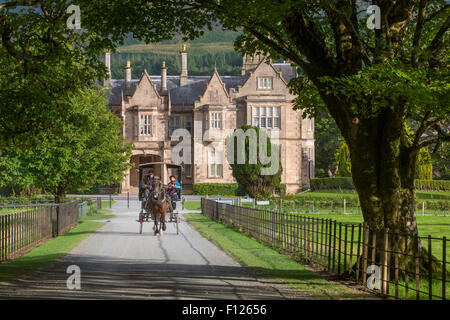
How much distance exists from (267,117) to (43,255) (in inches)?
1956

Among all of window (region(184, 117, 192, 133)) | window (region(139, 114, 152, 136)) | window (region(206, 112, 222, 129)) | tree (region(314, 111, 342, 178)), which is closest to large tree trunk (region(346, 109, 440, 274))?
window (region(206, 112, 222, 129))

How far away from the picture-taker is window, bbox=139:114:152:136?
219 ft

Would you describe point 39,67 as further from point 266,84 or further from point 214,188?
point 266,84

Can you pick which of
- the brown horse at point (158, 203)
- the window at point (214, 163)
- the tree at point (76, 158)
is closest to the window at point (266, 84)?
the window at point (214, 163)

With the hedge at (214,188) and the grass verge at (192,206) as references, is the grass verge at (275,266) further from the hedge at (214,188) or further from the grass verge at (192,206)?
the hedge at (214,188)

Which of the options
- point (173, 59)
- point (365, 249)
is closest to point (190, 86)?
point (365, 249)

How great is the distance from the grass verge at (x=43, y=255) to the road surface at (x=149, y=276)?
1.10 ft

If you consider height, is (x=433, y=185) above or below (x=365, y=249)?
above

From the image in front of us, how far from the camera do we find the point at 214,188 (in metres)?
64.6

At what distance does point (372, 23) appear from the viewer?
13.8 meters

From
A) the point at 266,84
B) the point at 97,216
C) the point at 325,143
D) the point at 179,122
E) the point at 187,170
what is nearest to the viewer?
the point at 97,216

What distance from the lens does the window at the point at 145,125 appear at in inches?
2630
